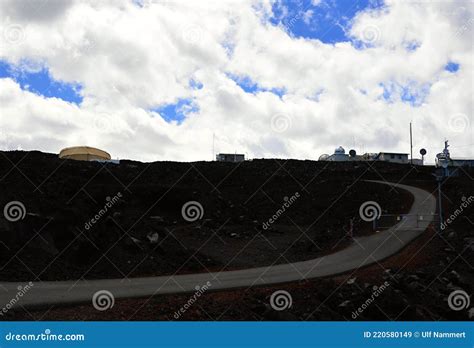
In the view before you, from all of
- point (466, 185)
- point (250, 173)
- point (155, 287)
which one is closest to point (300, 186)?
point (250, 173)

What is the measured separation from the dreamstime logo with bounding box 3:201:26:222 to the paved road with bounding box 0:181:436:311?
454 centimetres

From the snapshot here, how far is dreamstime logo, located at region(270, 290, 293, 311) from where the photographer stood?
580 inches

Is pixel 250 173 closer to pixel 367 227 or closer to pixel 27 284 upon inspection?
pixel 367 227

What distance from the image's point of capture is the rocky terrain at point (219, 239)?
14961mm

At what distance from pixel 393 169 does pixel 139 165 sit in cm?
3032

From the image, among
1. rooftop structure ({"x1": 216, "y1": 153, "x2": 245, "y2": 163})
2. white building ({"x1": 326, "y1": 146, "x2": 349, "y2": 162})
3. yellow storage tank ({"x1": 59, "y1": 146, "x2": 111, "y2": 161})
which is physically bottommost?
yellow storage tank ({"x1": 59, "y1": 146, "x2": 111, "y2": 161})
